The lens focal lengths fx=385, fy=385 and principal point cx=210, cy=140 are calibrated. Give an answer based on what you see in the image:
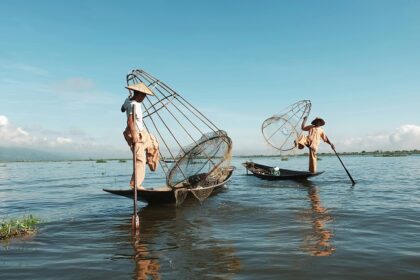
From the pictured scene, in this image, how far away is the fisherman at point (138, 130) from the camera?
799 cm

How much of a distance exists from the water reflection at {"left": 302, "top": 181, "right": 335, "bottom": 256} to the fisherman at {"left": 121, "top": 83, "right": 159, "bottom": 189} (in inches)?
147

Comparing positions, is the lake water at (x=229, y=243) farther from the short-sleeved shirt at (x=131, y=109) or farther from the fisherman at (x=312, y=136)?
the fisherman at (x=312, y=136)

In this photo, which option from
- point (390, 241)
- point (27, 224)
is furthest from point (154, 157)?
point (390, 241)

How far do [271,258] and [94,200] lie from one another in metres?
8.46

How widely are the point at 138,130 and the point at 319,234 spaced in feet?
14.1

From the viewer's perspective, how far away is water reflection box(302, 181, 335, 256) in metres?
5.37

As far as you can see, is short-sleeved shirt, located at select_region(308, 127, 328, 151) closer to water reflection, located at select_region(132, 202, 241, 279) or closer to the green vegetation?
water reflection, located at select_region(132, 202, 241, 279)

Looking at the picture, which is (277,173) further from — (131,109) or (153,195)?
(131,109)

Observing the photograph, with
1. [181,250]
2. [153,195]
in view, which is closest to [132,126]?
[153,195]

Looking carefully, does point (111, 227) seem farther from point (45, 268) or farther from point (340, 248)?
point (340, 248)

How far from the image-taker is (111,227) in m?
7.52

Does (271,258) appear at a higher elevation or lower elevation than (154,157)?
lower

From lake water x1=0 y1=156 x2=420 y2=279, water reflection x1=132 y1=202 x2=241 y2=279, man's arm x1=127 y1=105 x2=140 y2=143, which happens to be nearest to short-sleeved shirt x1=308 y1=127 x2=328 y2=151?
lake water x1=0 y1=156 x2=420 y2=279

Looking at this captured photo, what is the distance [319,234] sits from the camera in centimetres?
629
